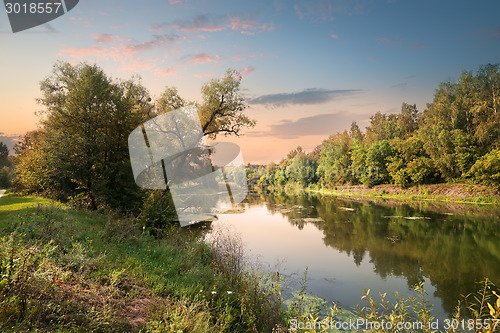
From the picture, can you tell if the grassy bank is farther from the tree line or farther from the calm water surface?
the tree line

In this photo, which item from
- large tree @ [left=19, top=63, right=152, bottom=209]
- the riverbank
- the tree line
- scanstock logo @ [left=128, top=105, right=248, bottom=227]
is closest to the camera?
large tree @ [left=19, top=63, right=152, bottom=209]

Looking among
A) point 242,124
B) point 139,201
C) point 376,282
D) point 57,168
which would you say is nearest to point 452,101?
point 242,124

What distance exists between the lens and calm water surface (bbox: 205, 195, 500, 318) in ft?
30.0

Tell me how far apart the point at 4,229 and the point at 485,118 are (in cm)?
5398

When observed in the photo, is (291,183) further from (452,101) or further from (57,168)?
(57,168)

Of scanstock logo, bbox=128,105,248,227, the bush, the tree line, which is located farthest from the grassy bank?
the tree line

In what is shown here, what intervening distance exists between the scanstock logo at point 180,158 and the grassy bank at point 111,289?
7560mm

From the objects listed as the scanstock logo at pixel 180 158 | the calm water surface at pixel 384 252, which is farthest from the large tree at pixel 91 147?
the calm water surface at pixel 384 252

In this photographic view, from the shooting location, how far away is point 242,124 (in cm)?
2097

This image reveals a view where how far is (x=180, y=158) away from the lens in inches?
725

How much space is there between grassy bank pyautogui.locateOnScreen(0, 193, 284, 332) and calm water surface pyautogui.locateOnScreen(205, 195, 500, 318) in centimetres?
428

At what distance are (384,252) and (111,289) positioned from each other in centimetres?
1328

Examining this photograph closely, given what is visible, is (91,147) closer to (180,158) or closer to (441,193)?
(180,158)

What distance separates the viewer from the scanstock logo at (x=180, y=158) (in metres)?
15.9
